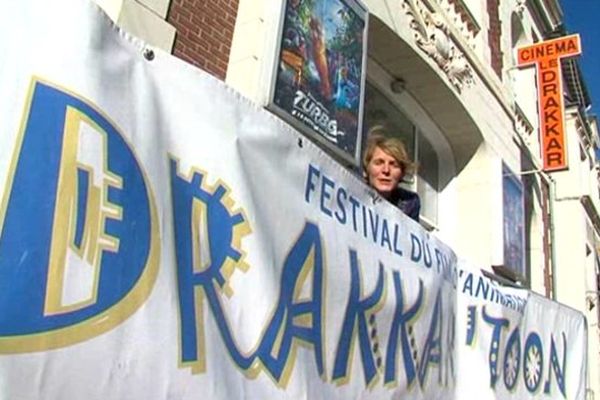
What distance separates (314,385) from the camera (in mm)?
2180

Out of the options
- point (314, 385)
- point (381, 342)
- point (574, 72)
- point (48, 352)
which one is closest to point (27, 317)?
point (48, 352)

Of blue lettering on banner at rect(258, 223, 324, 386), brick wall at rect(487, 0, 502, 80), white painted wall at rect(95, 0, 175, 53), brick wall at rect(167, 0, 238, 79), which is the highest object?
brick wall at rect(487, 0, 502, 80)

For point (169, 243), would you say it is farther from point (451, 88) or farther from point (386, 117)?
point (451, 88)

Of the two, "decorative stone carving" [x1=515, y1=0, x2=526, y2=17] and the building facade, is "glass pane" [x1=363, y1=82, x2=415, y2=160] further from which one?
"decorative stone carving" [x1=515, y1=0, x2=526, y2=17]

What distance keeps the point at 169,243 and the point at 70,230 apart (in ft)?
1.05

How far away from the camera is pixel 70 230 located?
4.71 ft

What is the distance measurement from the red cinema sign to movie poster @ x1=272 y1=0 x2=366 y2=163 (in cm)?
556

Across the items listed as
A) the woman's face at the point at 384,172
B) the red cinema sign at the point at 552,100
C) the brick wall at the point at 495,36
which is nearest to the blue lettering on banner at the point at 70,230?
the woman's face at the point at 384,172

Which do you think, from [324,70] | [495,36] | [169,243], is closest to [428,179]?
[495,36]

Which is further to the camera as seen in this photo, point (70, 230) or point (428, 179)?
point (428, 179)

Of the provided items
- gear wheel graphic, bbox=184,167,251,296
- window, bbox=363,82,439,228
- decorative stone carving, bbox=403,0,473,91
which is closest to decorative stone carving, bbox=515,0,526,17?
decorative stone carving, bbox=403,0,473,91

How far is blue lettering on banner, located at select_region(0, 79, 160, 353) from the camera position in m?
1.34

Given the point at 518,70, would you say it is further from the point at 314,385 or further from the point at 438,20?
the point at 314,385

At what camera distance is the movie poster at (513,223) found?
29.5 feet
